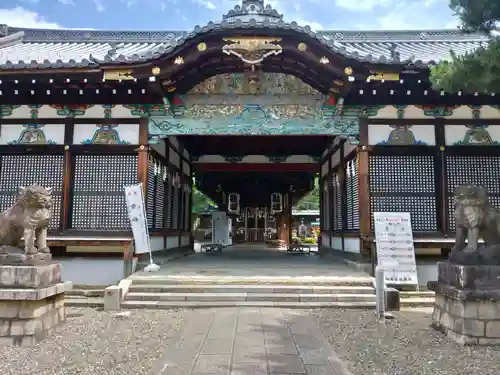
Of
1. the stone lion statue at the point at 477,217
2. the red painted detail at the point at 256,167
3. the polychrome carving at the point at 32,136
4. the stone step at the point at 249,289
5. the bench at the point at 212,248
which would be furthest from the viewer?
the bench at the point at 212,248

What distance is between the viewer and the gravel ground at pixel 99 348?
4.23 metres

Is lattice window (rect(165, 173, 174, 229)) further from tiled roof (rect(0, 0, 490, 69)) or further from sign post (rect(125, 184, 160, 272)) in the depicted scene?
tiled roof (rect(0, 0, 490, 69))

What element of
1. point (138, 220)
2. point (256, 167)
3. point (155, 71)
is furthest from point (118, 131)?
point (256, 167)

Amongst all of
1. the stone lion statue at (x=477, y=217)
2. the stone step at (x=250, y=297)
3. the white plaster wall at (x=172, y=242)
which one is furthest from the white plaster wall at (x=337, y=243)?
the stone lion statue at (x=477, y=217)

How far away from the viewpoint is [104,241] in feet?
28.9

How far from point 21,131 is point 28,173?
1.03 m

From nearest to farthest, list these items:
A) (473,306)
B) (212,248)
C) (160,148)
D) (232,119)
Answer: (473,306), (232,119), (160,148), (212,248)

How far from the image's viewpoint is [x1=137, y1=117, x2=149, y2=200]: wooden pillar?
9242mm

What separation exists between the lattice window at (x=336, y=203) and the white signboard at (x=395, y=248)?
3.61 metres

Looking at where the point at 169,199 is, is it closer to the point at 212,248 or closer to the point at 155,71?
the point at 155,71

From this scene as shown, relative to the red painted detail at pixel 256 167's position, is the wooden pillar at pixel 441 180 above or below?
below

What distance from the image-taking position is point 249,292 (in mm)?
7578

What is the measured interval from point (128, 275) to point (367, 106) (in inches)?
262

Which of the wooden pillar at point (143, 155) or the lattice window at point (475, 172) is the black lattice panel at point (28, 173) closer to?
the wooden pillar at point (143, 155)
